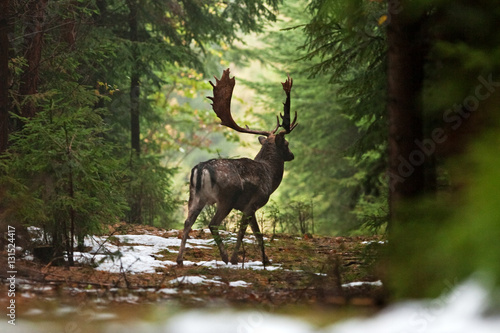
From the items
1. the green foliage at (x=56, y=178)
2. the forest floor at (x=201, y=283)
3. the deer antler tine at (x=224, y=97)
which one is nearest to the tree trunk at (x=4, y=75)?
the green foliage at (x=56, y=178)

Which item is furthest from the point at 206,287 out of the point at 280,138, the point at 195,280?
the point at 280,138

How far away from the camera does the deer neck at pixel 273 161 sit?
10.2 meters

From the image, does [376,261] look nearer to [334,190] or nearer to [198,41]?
[198,41]

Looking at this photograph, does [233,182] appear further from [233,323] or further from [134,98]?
[134,98]

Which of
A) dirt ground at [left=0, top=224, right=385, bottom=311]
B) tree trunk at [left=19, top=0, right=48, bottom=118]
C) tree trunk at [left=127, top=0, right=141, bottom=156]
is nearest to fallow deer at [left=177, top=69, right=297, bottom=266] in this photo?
dirt ground at [left=0, top=224, right=385, bottom=311]

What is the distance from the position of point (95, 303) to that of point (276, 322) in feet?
5.40

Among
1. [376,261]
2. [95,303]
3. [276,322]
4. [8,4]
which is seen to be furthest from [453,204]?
[8,4]

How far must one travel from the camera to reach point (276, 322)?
4297mm

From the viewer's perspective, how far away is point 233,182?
361 inches

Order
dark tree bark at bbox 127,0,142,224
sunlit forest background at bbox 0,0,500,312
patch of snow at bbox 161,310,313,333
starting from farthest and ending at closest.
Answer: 1. dark tree bark at bbox 127,0,142,224
2. patch of snow at bbox 161,310,313,333
3. sunlit forest background at bbox 0,0,500,312

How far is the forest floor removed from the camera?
509 cm

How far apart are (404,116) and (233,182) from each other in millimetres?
4252

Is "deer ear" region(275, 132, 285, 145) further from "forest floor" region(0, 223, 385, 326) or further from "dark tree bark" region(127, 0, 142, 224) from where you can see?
"dark tree bark" region(127, 0, 142, 224)

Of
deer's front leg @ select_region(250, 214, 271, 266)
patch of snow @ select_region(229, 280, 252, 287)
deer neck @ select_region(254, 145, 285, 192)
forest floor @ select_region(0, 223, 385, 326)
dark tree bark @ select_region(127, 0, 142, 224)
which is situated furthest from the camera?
dark tree bark @ select_region(127, 0, 142, 224)
